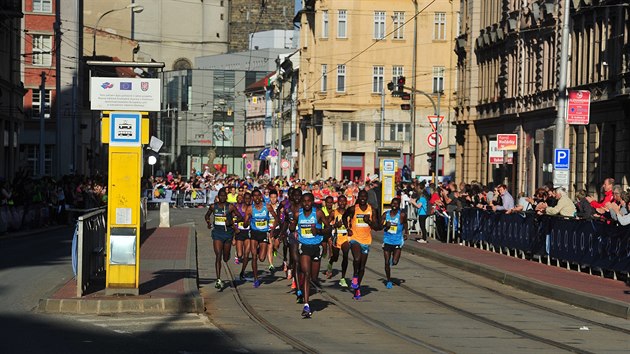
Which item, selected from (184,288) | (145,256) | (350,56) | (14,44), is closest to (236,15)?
(350,56)

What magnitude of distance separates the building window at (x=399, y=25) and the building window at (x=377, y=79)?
256 centimetres

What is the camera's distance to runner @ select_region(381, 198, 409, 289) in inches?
894

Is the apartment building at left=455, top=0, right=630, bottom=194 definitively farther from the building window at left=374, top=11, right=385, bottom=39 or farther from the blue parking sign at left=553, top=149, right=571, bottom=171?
the building window at left=374, top=11, right=385, bottom=39

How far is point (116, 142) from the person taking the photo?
58.5ft

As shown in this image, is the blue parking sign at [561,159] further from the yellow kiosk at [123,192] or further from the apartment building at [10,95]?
the apartment building at [10,95]

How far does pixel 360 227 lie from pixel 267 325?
4811 mm

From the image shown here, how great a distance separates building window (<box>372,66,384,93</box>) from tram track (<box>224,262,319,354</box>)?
6258 centimetres

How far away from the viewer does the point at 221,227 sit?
22391 millimetres

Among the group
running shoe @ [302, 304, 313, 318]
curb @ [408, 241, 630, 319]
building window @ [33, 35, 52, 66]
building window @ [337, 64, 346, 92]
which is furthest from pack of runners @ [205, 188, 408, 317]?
building window @ [337, 64, 346, 92]

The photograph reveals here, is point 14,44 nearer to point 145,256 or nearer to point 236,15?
point 145,256

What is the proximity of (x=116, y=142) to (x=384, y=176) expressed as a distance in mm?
24681

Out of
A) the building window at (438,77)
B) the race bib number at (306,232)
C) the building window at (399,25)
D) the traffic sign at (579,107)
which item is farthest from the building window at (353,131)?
the race bib number at (306,232)

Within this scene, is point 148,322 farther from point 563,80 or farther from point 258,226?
point 563,80

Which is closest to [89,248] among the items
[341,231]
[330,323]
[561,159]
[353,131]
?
[330,323]
